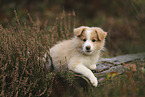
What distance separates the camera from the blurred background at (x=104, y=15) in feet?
24.0

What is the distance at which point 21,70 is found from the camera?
10.4ft

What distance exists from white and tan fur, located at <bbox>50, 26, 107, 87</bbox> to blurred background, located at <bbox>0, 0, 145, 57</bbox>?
11.4 ft

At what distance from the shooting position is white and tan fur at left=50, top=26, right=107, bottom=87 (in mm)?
3196

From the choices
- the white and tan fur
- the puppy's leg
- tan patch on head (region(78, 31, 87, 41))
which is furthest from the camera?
tan patch on head (region(78, 31, 87, 41))

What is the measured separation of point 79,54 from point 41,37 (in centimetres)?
97

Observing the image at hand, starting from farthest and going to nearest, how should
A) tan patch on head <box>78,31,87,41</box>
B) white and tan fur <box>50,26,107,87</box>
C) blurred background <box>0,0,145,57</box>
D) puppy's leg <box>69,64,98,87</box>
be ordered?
1. blurred background <box>0,0,145,57</box>
2. tan patch on head <box>78,31,87,41</box>
3. white and tan fur <box>50,26,107,87</box>
4. puppy's leg <box>69,64,98,87</box>

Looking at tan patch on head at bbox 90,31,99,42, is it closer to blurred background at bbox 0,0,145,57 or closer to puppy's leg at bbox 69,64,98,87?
puppy's leg at bbox 69,64,98,87

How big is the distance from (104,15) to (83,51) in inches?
243

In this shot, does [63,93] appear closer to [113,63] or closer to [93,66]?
[93,66]

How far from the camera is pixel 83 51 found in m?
3.37

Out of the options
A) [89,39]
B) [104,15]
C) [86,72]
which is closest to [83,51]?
[89,39]

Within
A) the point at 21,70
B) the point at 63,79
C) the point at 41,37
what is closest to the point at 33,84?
the point at 21,70

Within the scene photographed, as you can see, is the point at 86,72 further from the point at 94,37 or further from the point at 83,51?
the point at 94,37

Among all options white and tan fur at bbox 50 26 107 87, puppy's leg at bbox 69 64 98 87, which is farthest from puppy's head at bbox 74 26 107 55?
puppy's leg at bbox 69 64 98 87
